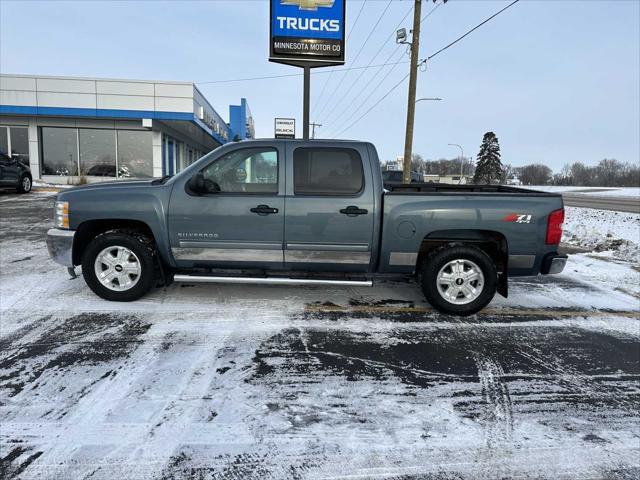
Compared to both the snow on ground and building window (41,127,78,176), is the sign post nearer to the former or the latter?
building window (41,127,78,176)

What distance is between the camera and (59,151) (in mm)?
22750

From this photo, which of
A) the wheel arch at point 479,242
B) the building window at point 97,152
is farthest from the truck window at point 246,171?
the building window at point 97,152

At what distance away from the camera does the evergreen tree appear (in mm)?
86625

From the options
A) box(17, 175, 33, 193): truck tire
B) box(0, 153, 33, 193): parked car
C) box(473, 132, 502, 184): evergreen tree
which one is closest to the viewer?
box(0, 153, 33, 193): parked car

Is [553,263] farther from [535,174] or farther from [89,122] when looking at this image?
[535,174]

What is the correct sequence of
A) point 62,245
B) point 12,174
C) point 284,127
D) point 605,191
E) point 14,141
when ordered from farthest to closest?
point 605,191
point 14,141
point 284,127
point 12,174
point 62,245

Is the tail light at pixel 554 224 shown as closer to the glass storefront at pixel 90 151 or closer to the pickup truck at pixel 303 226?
the pickup truck at pixel 303 226

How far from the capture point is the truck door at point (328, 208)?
483 centimetres

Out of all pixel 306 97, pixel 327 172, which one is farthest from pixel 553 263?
pixel 306 97

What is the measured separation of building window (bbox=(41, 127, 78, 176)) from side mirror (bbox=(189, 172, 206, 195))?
2171 centimetres

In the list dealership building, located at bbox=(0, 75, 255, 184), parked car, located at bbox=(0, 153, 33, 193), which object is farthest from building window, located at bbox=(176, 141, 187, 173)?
parked car, located at bbox=(0, 153, 33, 193)

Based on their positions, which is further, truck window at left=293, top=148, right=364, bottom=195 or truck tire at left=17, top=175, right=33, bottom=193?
truck tire at left=17, top=175, right=33, bottom=193

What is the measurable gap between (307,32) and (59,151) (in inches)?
691

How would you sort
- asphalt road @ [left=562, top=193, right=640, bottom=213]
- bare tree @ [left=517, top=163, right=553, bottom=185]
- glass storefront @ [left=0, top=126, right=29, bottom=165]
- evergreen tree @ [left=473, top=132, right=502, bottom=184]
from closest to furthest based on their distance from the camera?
glass storefront @ [left=0, top=126, right=29, bottom=165]
asphalt road @ [left=562, top=193, right=640, bottom=213]
evergreen tree @ [left=473, top=132, right=502, bottom=184]
bare tree @ [left=517, top=163, right=553, bottom=185]
